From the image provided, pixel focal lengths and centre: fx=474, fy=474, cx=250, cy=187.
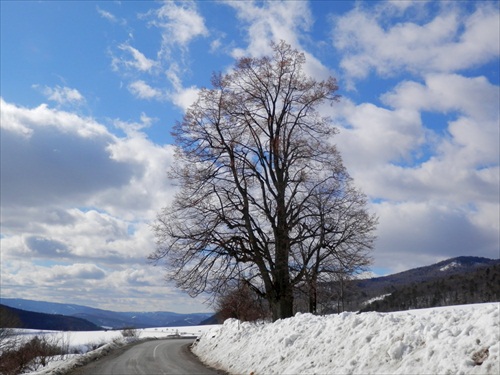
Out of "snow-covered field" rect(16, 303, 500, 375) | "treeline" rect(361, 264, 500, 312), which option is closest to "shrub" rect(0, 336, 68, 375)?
"snow-covered field" rect(16, 303, 500, 375)

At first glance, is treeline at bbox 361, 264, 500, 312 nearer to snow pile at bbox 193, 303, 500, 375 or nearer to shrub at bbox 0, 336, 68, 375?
shrub at bbox 0, 336, 68, 375

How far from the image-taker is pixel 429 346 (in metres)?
9.61

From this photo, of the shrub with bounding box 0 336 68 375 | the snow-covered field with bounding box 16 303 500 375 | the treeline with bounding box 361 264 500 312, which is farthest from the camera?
the treeline with bounding box 361 264 500 312

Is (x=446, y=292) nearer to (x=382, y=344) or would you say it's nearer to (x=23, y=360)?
(x=23, y=360)

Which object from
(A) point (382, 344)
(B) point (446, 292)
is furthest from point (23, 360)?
(B) point (446, 292)

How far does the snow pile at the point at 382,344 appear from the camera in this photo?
8836 mm

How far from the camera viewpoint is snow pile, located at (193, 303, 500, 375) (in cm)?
884

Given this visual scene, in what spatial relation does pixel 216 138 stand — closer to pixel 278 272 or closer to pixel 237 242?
pixel 237 242

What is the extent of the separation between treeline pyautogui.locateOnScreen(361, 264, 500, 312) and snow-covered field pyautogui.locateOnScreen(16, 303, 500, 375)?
459ft

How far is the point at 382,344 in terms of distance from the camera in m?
10.9

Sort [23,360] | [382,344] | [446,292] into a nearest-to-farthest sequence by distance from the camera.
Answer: [382,344] → [23,360] → [446,292]

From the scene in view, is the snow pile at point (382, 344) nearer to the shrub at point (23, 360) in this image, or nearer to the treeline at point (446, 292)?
A: the shrub at point (23, 360)

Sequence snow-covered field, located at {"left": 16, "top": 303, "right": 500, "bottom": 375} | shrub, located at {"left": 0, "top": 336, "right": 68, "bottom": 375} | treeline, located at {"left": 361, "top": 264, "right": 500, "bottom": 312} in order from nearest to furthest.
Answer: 1. snow-covered field, located at {"left": 16, "top": 303, "right": 500, "bottom": 375}
2. shrub, located at {"left": 0, "top": 336, "right": 68, "bottom": 375}
3. treeline, located at {"left": 361, "top": 264, "right": 500, "bottom": 312}

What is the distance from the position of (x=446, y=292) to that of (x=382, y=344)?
165 metres
